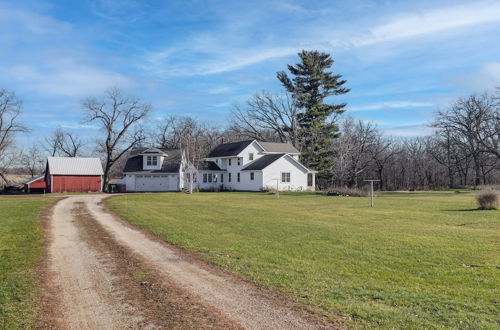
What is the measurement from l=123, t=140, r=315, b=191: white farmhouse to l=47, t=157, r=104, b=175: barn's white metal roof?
3.83 metres

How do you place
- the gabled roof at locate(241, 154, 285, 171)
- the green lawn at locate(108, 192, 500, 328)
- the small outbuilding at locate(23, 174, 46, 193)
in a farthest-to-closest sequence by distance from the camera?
the small outbuilding at locate(23, 174, 46, 193) → the gabled roof at locate(241, 154, 285, 171) → the green lawn at locate(108, 192, 500, 328)

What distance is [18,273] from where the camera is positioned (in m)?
8.48

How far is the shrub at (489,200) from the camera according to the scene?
22375mm

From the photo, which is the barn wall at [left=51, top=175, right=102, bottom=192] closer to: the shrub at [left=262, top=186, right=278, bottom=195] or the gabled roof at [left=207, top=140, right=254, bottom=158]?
the gabled roof at [left=207, top=140, right=254, bottom=158]

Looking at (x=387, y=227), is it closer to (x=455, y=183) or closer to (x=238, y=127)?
(x=238, y=127)

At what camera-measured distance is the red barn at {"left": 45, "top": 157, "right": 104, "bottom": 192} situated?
5009 cm

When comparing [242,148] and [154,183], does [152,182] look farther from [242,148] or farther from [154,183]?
[242,148]

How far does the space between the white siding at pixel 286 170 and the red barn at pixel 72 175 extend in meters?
20.7

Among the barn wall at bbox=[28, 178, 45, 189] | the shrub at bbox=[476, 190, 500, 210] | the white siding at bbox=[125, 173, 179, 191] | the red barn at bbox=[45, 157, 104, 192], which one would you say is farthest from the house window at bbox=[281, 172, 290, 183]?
the barn wall at bbox=[28, 178, 45, 189]

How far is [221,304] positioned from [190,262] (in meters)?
3.20

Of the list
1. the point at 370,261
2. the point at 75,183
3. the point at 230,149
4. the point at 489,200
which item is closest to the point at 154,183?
the point at 75,183

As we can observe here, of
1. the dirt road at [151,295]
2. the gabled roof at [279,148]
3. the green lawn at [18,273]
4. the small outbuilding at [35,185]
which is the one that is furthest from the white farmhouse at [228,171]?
the dirt road at [151,295]

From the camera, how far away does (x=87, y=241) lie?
41.3 feet

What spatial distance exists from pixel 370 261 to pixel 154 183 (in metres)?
45.0
